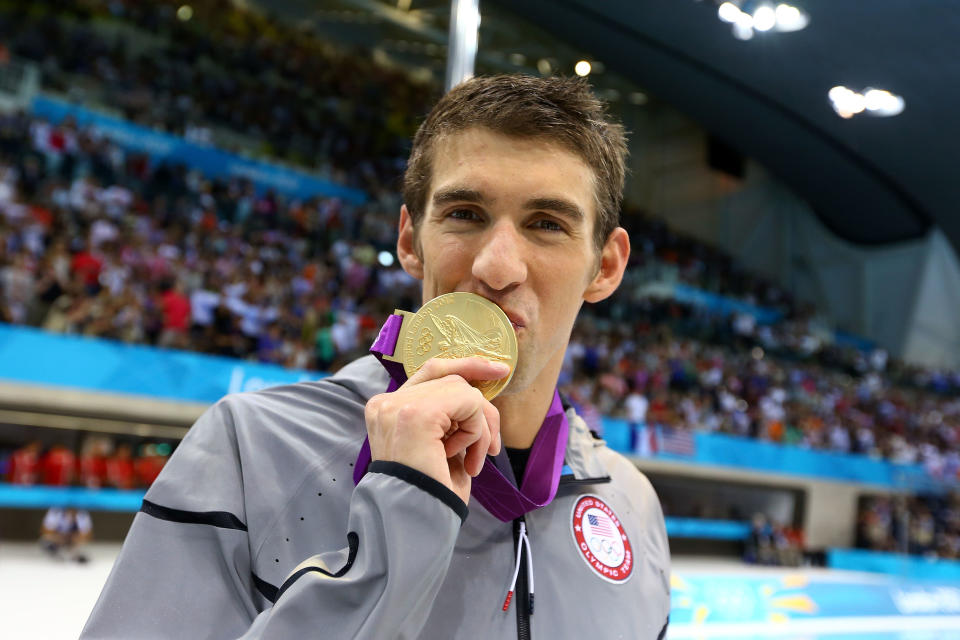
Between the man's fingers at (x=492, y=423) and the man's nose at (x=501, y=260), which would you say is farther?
the man's nose at (x=501, y=260)

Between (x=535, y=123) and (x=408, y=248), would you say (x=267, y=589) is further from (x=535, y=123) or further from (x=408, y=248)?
(x=535, y=123)

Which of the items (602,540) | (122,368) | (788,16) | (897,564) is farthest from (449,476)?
(897,564)

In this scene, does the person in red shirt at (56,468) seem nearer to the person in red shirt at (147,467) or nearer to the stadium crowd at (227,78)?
the person in red shirt at (147,467)

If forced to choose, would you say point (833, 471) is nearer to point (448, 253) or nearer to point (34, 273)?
point (34, 273)

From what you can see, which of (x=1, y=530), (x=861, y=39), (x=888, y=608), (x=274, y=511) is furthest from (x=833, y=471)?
(x=274, y=511)

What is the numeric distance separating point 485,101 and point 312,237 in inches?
465

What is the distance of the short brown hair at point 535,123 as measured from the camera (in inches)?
47.8

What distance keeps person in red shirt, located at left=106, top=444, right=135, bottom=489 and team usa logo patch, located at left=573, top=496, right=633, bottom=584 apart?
28.1 feet

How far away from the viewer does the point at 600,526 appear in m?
1.38

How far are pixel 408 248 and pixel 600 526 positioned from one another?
2.05 feet

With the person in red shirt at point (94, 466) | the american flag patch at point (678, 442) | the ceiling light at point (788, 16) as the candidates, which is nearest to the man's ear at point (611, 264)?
the ceiling light at point (788, 16)

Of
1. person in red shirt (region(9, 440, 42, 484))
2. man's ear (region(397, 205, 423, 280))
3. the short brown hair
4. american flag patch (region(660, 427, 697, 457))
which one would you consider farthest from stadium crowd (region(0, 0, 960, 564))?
the short brown hair

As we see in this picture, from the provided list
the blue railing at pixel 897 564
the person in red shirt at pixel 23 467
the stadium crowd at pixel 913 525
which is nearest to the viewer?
the person in red shirt at pixel 23 467

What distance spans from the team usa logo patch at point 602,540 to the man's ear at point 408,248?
1.72ft
